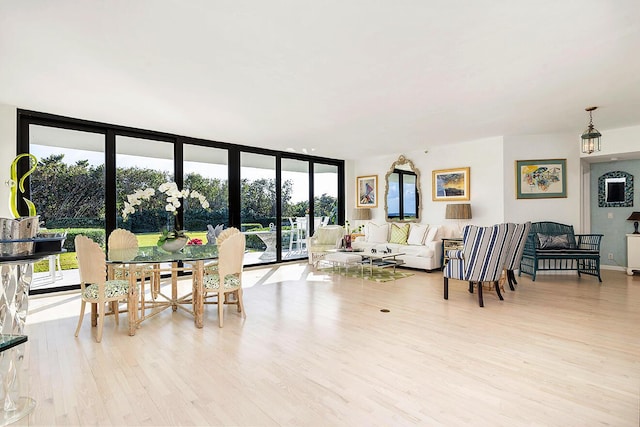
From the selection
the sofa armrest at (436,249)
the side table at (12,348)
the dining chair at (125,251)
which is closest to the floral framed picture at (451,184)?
the sofa armrest at (436,249)

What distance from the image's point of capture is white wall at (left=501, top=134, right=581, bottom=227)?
6238 mm

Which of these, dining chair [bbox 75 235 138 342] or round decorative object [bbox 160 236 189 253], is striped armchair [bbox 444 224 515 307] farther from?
dining chair [bbox 75 235 138 342]

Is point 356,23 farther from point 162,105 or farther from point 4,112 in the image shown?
point 4,112

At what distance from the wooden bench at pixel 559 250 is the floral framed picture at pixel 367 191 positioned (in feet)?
11.7

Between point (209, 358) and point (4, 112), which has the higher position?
point (4, 112)

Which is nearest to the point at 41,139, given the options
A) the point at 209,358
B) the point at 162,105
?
the point at 162,105

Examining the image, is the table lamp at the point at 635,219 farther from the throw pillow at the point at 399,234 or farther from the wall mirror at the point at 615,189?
the throw pillow at the point at 399,234

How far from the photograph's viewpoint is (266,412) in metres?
2.02

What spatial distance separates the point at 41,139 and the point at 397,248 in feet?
20.5

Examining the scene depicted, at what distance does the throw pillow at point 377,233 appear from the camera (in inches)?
310

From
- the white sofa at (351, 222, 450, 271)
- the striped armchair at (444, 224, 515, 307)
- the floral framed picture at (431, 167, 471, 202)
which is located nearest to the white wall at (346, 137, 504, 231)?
the floral framed picture at (431, 167, 471, 202)

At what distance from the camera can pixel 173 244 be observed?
386 cm

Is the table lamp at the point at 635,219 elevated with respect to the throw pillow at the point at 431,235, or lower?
elevated

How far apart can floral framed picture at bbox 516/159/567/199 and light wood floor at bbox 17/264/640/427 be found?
2.49 m
